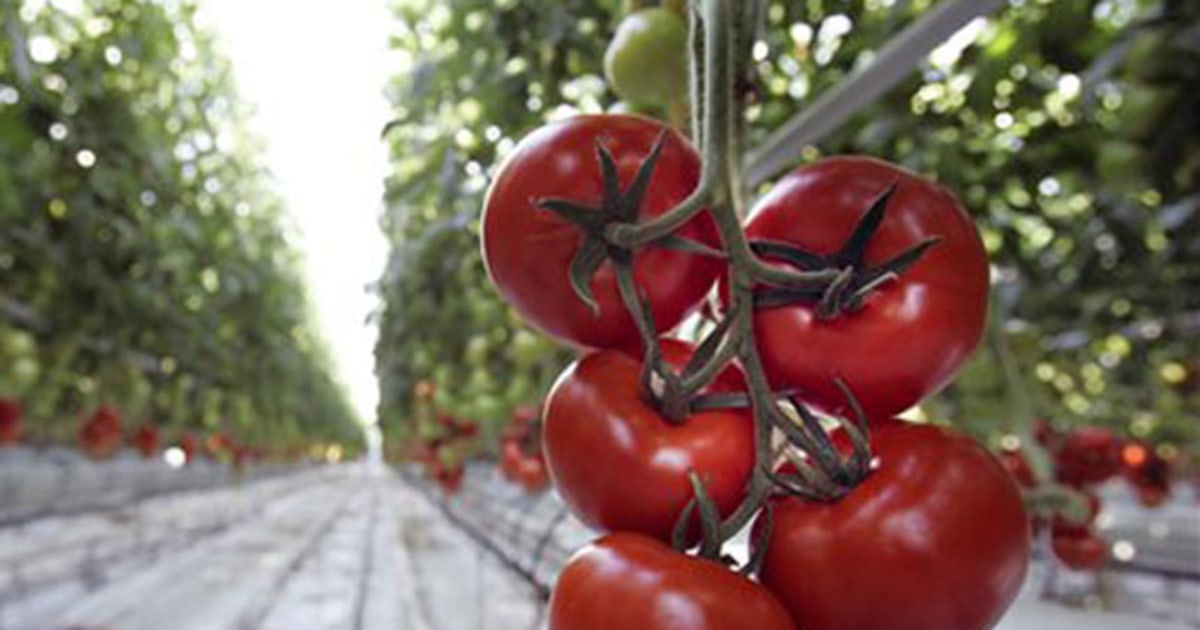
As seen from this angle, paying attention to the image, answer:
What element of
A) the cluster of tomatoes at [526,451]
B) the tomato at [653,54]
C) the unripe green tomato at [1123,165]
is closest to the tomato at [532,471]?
the cluster of tomatoes at [526,451]

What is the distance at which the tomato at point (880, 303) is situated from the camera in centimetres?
32

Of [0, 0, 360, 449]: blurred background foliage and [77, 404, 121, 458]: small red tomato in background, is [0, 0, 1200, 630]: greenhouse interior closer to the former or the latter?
[0, 0, 360, 449]: blurred background foliage

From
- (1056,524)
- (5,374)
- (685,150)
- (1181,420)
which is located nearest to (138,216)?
(5,374)

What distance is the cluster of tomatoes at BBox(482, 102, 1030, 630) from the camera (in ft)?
0.99

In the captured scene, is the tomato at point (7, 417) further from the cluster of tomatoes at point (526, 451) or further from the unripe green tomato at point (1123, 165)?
the unripe green tomato at point (1123, 165)

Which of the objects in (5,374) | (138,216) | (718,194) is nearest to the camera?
(718,194)

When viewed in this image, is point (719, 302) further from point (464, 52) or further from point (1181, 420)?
point (1181, 420)

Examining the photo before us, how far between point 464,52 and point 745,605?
1.30m

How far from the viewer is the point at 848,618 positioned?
31 centimetres

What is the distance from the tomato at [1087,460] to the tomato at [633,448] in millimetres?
1220

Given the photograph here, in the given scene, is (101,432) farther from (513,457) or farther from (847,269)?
(847,269)

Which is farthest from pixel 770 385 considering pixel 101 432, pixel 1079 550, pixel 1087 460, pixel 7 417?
pixel 101 432

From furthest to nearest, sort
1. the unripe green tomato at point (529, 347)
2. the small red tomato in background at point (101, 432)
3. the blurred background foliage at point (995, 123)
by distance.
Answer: the small red tomato in background at point (101, 432), the unripe green tomato at point (529, 347), the blurred background foliage at point (995, 123)

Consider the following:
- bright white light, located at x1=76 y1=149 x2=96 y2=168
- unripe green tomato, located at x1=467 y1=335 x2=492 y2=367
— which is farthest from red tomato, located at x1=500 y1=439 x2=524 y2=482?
bright white light, located at x1=76 y1=149 x2=96 y2=168
